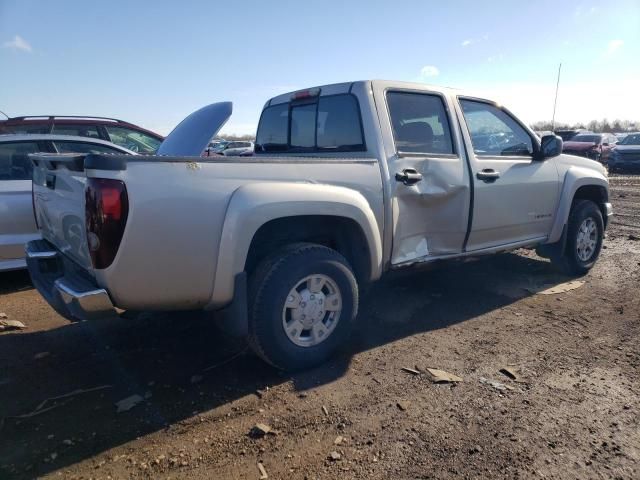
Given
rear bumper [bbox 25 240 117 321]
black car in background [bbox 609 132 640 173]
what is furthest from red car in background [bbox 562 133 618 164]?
rear bumper [bbox 25 240 117 321]

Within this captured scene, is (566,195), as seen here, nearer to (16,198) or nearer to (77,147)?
(77,147)

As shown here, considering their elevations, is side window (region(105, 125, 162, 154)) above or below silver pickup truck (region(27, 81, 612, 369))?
above

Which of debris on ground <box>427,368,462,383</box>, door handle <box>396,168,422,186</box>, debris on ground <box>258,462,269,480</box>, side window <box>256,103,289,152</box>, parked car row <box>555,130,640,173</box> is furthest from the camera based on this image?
parked car row <box>555,130,640,173</box>

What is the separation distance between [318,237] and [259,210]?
0.83 meters

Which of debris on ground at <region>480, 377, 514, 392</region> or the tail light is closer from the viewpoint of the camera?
the tail light

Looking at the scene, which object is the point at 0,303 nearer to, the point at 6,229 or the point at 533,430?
the point at 6,229

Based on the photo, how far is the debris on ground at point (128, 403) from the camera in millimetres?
2861

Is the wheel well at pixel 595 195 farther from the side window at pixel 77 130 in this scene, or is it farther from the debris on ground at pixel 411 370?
the side window at pixel 77 130

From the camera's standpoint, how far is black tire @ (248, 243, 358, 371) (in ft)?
9.98

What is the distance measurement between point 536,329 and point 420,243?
4.07 feet

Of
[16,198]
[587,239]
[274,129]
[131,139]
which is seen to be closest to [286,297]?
[274,129]

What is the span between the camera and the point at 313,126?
4273mm

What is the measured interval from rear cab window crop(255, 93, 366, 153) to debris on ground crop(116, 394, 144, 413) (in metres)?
Result: 2.31

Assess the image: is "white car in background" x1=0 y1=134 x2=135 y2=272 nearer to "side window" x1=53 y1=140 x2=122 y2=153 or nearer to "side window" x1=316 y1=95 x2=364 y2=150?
"side window" x1=53 y1=140 x2=122 y2=153
